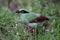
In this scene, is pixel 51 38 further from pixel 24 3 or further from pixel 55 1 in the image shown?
pixel 24 3

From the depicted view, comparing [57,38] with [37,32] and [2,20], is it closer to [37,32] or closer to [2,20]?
[37,32]

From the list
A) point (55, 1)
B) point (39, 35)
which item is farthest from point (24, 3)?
point (39, 35)

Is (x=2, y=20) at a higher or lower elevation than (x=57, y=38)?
higher

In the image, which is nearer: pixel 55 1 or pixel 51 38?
pixel 51 38

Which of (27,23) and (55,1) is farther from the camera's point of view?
(55,1)

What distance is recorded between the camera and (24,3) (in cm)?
494

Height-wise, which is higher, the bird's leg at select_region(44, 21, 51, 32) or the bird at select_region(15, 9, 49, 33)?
the bird at select_region(15, 9, 49, 33)

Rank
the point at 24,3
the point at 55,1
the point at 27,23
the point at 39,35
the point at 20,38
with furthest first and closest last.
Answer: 1. the point at 24,3
2. the point at 55,1
3. the point at 27,23
4. the point at 39,35
5. the point at 20,38

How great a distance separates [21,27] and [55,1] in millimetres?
1920

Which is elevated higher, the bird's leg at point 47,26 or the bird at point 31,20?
the bird at point 31,20

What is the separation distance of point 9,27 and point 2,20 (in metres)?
0.17

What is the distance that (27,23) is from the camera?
308 cm

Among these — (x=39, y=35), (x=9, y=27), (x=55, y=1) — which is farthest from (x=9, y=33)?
(x=55, y=1)

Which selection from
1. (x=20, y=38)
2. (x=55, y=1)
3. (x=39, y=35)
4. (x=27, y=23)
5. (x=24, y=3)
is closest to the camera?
(x=20, y=38)
